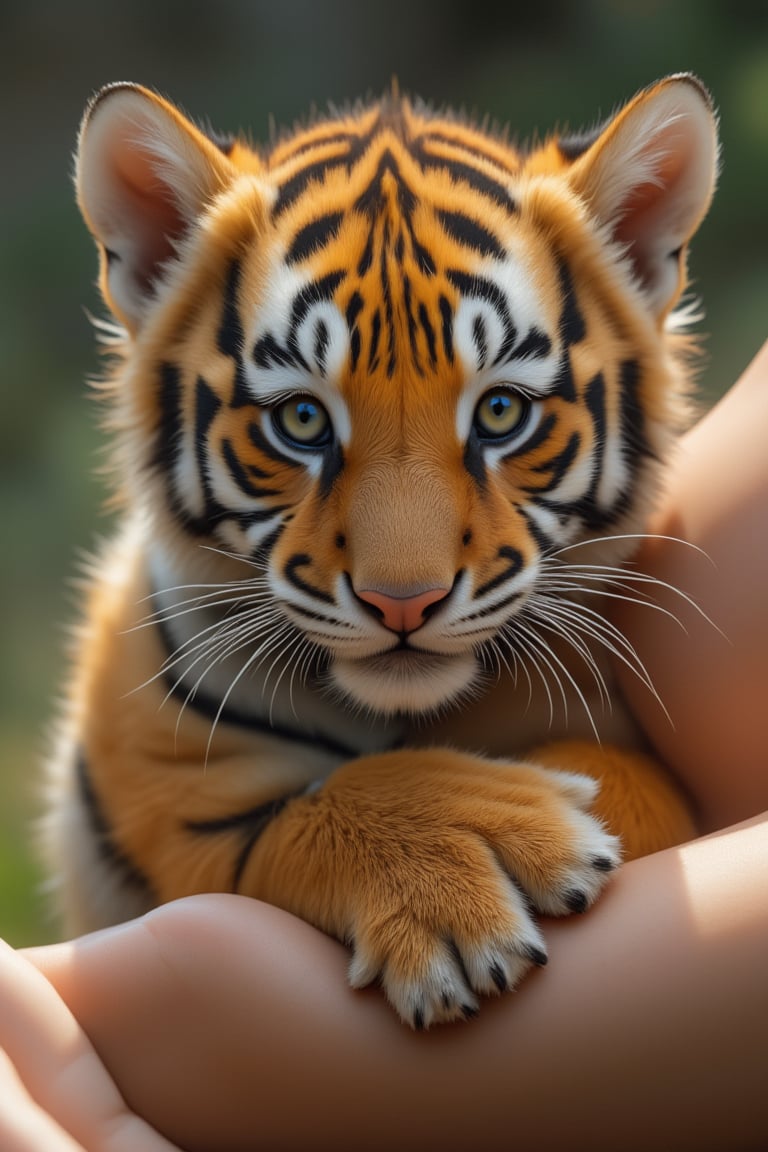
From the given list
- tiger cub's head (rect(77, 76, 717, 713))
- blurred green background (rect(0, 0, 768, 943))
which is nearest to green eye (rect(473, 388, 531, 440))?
tiger cub's head (rect(77, 76, 717, 713))

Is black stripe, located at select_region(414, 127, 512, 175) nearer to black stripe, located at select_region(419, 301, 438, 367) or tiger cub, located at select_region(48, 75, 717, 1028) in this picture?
tiger cub, located at select_region(48, 75, 717, 1028)

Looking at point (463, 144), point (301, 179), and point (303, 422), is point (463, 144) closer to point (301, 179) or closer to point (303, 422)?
point (301, 179)

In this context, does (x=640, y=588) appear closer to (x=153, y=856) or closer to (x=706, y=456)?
(x=706, y=456)

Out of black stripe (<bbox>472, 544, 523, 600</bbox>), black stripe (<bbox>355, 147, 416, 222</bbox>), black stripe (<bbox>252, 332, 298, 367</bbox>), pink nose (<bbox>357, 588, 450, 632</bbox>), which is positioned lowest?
pink nose (<bbox>357, 588, 450, 632</bbox>)

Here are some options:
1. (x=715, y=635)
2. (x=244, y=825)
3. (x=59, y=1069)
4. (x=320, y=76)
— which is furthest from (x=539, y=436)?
(x=320, y=76)

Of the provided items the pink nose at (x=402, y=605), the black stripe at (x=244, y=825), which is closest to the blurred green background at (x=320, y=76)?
the black stripe at (x=244, y=825)

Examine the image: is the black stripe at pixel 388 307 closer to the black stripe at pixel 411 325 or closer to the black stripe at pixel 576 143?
the black stripe at pixel 411 325

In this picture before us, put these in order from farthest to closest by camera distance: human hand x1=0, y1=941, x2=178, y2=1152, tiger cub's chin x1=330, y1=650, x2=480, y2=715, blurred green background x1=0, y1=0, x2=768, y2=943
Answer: blurred green background x1=0, y1=0, x2=768, y2=943, tiger cub's chin x1=330, y1=650, x2=480, y2=715, human hand x1=0, y1=941, x2=178, y2=1152
